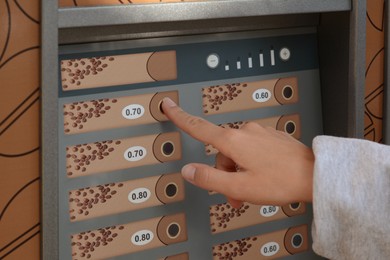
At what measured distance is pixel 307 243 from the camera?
1.31 metres

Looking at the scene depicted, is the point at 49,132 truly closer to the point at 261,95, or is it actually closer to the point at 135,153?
the point at 135,153

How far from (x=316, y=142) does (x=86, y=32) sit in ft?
1.34

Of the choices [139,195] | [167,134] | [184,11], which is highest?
[184,11]

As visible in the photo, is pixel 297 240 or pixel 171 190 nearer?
pixel 171 190

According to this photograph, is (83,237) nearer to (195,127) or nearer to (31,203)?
(31,203)

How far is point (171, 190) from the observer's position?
3.77 feet

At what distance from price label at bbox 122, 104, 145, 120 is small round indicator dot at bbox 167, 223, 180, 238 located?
211mm

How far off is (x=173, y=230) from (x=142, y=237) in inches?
2.5

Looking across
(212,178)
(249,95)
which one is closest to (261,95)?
(249,95)

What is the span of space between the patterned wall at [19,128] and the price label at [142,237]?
19 cm

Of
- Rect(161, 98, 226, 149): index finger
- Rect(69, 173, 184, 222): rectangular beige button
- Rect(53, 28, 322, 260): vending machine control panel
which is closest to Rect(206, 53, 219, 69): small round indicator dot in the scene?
Rect(53, 28, 322, 260): vending machine control panel

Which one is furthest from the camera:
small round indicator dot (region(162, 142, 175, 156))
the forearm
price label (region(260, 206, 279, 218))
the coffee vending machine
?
price label (region(260, 206, 279, 218))

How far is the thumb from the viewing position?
1.00m

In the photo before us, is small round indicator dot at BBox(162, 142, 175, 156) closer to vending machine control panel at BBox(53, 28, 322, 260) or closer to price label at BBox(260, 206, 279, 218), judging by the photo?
vending machine control panel at BBox(53, 28, 322, 260)
